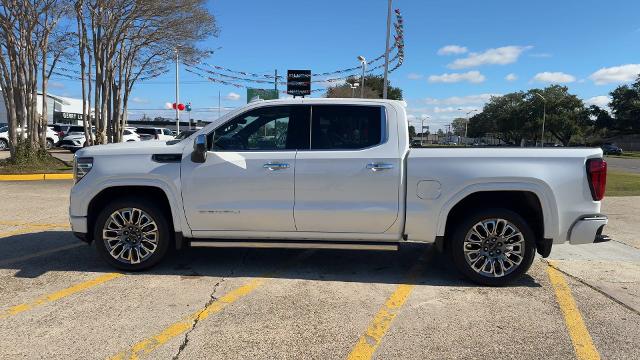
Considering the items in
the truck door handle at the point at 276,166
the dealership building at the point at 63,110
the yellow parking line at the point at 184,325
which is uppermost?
the dealership building at the point at 63,110

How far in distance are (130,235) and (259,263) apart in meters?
1.47

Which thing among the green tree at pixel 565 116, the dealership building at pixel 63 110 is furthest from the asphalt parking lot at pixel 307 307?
the green tree at pixel 565 116

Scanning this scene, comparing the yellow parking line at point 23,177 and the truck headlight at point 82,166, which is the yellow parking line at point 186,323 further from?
the yellow parking line at point 23,177

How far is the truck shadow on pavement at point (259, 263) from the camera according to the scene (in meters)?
5.36

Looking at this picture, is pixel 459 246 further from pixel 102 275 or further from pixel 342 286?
pixel 102 275

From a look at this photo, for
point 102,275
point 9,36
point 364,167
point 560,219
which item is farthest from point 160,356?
point 9,36

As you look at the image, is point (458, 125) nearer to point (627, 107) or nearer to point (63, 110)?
point (627, 107)

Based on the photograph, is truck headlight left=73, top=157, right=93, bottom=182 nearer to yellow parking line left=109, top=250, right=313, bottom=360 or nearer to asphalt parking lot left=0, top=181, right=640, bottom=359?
asphalt parking lot left=0, top=181, right=640, bottom=359

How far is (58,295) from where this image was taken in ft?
15.2

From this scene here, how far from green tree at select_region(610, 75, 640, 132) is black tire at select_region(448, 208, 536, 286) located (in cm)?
9183

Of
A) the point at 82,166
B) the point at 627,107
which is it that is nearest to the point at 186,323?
the point at 82,166

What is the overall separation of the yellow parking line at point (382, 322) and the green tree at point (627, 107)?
304 ft

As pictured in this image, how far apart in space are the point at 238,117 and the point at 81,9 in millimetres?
14288

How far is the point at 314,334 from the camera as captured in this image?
3.88 meters
